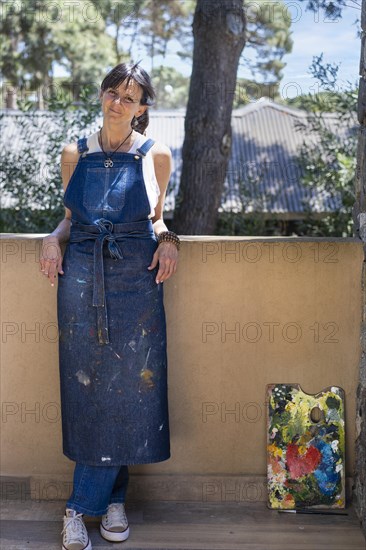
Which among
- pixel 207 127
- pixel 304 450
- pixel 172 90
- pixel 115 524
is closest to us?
pixel 115 524

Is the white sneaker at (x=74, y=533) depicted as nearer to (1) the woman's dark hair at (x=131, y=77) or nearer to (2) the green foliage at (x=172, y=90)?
(1) the woman's dark hair at (x=131, y=77)

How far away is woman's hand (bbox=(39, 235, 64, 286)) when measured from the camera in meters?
3.06

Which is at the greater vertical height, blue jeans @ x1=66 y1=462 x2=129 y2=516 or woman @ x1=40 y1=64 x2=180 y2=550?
woman @ x1=40 y1=64 x2=180 y2=550

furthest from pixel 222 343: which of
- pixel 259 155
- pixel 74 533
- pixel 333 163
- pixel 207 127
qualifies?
pixel 259 155

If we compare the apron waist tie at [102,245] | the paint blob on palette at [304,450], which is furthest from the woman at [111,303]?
the paint blob on palette at [304,450]

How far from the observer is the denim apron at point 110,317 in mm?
3035

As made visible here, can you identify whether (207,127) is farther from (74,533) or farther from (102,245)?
(74,533)

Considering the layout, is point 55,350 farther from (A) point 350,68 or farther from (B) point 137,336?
(A) point 350,68

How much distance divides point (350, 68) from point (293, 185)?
5.00 m

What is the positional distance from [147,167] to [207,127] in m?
3.38

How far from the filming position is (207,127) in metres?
6.41

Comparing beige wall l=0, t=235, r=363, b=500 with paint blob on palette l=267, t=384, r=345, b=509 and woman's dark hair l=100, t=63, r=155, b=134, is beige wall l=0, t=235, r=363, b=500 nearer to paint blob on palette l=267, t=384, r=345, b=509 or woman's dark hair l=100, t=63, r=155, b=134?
paint blob on palette l=267, t=384, r=345, b=509

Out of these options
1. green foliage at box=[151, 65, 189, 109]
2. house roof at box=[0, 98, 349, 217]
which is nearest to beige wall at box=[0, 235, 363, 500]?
house roof at box=[0, 98, 349, 217]

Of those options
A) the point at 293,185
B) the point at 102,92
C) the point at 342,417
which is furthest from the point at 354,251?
the point at 293,185
